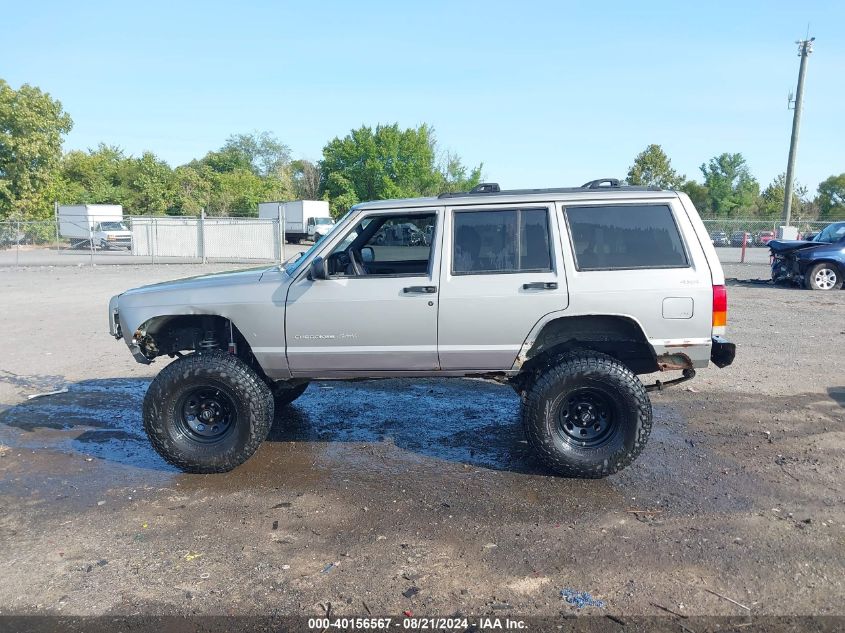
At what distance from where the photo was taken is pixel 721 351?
15.9 feet

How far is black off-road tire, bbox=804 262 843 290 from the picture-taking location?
631 inches

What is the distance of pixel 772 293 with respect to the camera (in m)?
15.8

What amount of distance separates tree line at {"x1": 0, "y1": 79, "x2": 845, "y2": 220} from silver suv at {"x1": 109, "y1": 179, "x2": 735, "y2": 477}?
43.6 metres

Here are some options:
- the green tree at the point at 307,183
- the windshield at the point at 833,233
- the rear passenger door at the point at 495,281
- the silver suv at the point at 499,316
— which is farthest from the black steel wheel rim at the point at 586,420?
the green tree at the point at 307,183

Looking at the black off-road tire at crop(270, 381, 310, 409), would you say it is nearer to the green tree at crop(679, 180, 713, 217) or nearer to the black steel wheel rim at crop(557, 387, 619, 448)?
the black steel wheel rim at crop(557, 387, 619, 448)

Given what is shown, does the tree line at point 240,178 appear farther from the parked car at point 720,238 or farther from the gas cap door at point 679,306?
the gas cap door at point 679,306

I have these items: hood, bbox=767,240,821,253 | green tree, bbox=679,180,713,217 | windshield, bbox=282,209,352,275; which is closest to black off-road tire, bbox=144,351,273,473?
windshield, bbox=282,209,352,275

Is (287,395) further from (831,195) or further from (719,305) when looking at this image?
(831,195)

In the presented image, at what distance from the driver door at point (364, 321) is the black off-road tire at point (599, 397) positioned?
868mm

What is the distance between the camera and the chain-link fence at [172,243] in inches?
1045

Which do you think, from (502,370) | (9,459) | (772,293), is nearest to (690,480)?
(502,370)

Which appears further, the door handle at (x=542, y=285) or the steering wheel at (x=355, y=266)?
the steering wheel at (x=355, y=266)

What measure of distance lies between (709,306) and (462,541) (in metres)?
2.47

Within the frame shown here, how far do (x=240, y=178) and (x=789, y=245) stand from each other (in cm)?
5385
